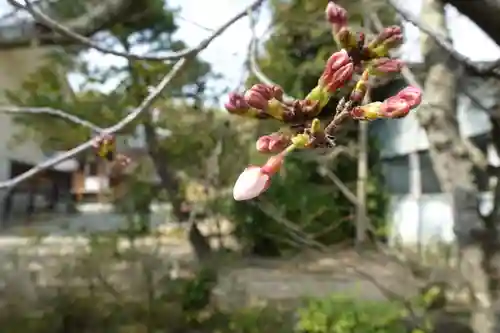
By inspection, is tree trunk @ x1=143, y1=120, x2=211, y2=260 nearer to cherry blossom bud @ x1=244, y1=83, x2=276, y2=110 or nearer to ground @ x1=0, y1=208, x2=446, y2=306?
ground @ x1=0, y1=208, x2=446, y2=306

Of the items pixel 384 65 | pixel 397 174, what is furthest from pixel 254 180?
pixel 397 174

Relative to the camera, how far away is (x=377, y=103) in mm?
603

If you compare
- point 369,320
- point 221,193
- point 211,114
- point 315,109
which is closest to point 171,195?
point 221,193

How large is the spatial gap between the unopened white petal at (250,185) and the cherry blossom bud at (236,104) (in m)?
0.08

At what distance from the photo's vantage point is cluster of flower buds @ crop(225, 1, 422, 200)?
58 centimetres

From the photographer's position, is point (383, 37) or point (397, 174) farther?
Answer: point (397, 174)

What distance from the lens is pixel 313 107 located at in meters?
0.63

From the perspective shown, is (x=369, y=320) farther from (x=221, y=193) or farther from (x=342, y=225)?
(x=342, y=225)

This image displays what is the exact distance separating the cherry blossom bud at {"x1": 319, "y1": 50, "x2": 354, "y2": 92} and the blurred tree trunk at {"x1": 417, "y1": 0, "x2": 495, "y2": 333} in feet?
6.44

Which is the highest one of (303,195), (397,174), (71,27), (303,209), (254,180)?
(71,27)

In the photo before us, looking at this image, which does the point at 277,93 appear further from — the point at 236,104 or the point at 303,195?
the point at 303,195

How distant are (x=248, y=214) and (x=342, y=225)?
109 centimetres

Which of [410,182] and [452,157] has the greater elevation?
[452,157]

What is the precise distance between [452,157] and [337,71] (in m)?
2.10
